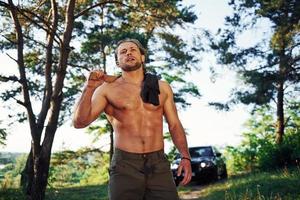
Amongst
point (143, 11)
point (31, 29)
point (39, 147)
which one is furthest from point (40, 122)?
point (143, 11)

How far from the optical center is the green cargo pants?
3352 millimetres

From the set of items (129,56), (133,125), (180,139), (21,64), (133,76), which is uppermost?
(21,64)

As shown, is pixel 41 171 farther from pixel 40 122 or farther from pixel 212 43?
pixel 212 43

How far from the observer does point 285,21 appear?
1597cm

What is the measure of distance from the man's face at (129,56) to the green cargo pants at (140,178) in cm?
78

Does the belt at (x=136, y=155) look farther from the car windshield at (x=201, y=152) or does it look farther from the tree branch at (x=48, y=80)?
the car windshield at (x=201, y=152)

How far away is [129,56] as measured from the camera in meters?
3.68

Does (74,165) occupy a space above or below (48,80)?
below

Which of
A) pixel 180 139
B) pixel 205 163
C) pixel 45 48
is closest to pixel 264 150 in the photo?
pixel 205 163

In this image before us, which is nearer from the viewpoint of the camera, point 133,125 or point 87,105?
point 87,105

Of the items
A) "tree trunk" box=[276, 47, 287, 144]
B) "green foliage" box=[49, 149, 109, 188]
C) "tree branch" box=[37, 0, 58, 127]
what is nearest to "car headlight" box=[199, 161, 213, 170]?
"tree trunk" box=[276, 47, 287, 144]

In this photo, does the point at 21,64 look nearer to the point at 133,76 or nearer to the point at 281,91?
the point at 133,76

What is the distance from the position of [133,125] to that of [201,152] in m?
16.7

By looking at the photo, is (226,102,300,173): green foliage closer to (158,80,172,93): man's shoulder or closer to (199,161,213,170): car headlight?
(199,161,213,170): car headlight
